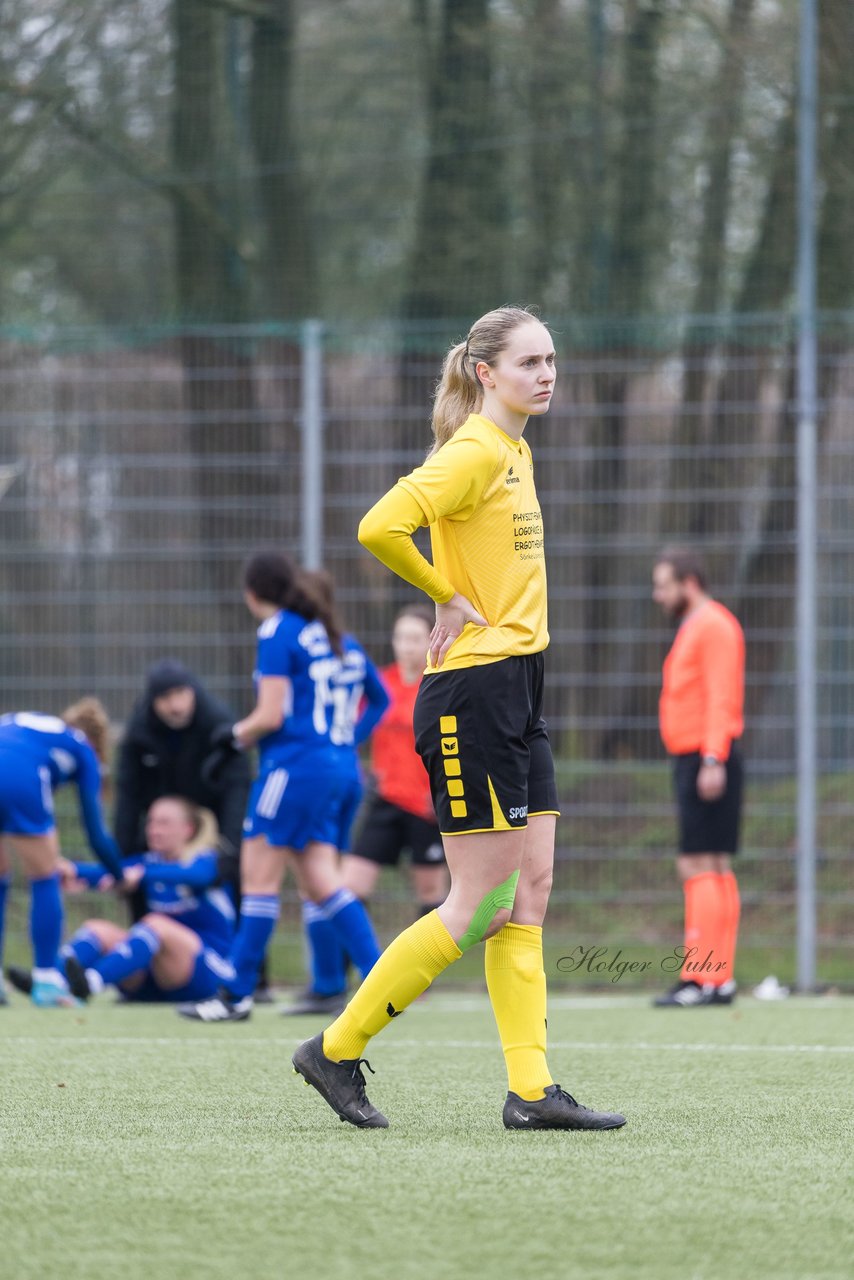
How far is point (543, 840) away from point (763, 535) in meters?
5.67

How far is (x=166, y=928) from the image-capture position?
7887 millimetres

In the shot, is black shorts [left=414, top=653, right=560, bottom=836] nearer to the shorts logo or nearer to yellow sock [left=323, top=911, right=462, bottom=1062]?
the shorts logo

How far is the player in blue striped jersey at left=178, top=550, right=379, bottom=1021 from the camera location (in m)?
6.88

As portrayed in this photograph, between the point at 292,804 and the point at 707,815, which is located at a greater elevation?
the point at 292,804

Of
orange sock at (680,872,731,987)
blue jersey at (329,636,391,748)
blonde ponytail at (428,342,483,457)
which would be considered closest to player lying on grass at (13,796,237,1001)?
blue jersey at (329,636,391,748)

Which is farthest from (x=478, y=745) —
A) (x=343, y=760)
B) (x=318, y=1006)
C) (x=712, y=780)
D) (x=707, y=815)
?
(x=707, y=815)

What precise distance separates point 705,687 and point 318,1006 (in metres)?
2.05

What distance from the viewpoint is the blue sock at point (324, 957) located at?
7422 mm

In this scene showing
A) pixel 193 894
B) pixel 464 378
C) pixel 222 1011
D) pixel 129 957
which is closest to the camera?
pixel 464 378

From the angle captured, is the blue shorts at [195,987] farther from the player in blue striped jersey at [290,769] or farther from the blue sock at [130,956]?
the player in blue striped jersey at [290,769]

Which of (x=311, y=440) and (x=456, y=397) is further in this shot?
(x=311, y=440)

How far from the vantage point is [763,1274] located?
248 cm

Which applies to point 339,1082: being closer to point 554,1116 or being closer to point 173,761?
point 554,1116

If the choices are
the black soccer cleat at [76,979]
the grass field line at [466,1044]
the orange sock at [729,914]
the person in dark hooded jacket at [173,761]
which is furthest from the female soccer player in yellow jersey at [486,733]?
the person in dark hooded jacket at [173,761]
